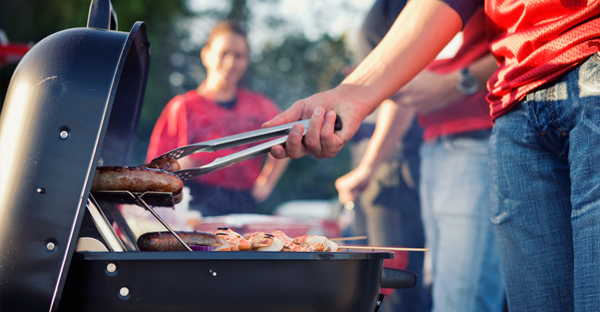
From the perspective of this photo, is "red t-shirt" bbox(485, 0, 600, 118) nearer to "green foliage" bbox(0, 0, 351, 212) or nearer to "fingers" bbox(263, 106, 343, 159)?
"fingers" bbox(263, 106, 343, 159)

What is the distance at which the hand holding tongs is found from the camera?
1360 mm

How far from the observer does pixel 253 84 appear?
19203 millimetres

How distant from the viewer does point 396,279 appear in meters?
1.51

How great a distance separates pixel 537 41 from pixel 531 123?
7.4 inches

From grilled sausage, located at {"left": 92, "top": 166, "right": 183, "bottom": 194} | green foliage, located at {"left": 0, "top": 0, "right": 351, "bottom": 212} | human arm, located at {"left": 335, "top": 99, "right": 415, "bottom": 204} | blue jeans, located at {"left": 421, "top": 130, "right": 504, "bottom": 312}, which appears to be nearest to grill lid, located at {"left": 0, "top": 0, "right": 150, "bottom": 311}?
grilled sausage, located at {"left": 92, "top": 166, "right": 183, "bottom": 194}

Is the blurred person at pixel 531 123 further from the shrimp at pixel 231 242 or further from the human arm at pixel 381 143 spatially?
the human arm at pixel 381 143

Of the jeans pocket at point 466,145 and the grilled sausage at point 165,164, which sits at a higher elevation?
the jeans pocket at point 466,145

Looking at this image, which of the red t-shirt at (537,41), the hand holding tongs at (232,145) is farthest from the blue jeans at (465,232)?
the hand holding tongs at (232,145)

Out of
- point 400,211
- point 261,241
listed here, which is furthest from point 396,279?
point 400,211

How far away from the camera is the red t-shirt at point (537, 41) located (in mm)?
1129

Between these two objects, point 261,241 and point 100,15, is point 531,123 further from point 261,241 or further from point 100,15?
point 100,15

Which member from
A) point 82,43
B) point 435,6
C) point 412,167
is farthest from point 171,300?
point 412,167

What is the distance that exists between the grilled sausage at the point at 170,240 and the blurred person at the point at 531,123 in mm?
Answer: 325

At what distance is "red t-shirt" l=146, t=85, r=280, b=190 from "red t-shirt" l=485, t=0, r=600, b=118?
8.55ft
